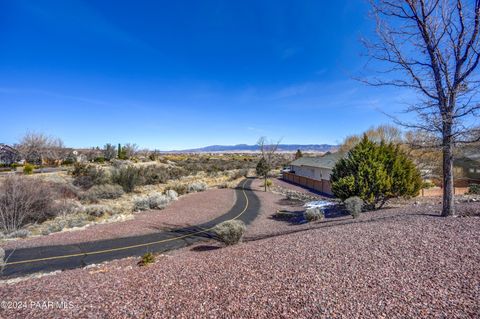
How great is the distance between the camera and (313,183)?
1139 inches

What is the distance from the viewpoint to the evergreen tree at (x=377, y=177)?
43.2 ft

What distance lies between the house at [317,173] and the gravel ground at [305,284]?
19212mm

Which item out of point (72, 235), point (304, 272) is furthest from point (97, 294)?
point (72, 235)

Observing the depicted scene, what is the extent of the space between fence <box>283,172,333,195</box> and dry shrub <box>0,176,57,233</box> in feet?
72.5

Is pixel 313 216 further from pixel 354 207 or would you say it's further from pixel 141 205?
pixel 141 205

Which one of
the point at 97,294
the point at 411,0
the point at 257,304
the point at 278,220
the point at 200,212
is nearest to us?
A: the point at 257,304

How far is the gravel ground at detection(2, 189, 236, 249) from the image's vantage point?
10.8 meters

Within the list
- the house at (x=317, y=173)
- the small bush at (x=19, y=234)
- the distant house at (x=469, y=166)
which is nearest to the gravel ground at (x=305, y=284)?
the small bush at (x=19, y=234)

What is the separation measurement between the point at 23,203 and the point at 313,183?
27.1m

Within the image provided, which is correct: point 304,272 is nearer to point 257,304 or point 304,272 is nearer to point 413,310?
point 257,304

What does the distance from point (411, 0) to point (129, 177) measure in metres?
27.6

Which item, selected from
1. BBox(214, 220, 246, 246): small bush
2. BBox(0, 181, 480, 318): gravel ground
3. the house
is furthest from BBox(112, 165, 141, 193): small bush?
the house

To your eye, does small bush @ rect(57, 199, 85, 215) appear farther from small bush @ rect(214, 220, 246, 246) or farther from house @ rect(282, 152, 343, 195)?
house @ rect(282, 152, 343, 195)

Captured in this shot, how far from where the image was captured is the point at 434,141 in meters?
8.16
